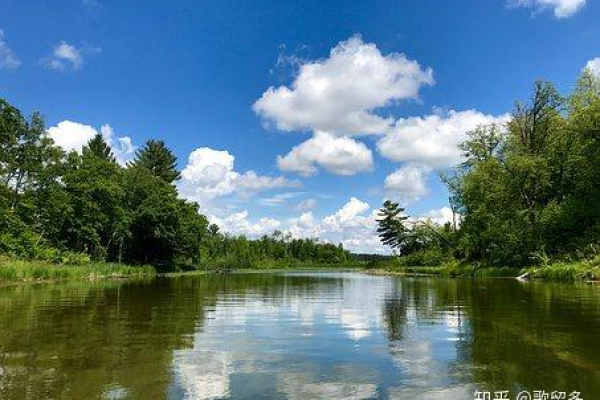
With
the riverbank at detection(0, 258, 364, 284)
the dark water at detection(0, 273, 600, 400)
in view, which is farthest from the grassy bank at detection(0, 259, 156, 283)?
the dark water at detection(0, 273, 600, 400)

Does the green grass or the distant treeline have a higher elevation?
the distant treeline

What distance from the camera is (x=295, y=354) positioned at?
987 centimetres

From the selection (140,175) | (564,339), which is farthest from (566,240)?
(140,175)

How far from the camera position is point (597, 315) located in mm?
A: 15117

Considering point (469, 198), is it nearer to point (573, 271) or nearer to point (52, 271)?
point (573, 271)

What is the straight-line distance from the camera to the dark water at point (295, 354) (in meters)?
7.11

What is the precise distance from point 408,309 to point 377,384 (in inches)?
469

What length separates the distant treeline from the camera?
53.6 metres

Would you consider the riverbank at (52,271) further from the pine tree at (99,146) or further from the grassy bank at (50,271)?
the pine tree at (99,146)

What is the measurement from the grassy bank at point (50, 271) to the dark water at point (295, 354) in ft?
64.5

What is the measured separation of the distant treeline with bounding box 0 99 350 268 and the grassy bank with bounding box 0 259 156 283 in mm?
3029

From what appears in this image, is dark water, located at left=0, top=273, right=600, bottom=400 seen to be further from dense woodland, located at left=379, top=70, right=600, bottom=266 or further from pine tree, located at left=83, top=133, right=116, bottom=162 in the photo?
pine tree, located at left=83, top=133, right=116, bottom=162

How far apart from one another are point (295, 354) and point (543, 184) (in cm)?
4878

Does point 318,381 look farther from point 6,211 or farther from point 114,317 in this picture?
point 6,211
